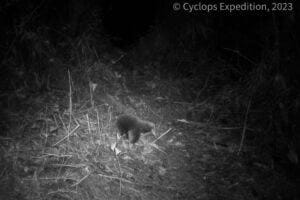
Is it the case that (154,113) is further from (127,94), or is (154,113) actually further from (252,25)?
(252,25)

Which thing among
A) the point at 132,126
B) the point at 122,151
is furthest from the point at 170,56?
the point at 122,151

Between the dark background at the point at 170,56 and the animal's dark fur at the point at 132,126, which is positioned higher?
the dark background at the point at 170,56

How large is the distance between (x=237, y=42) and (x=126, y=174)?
7.85 ft

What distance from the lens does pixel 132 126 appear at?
Answer: 355cm

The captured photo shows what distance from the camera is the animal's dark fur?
351 centimetres

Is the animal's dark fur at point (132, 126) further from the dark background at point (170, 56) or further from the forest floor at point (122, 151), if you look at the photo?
the dark background at point (170, 56)

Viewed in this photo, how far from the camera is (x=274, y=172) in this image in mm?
3258

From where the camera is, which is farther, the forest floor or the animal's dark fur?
the animal's dark fur

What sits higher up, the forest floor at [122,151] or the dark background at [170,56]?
the dark background at [170,56]

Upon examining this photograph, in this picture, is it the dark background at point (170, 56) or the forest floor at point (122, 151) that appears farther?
the dark background at point (170, 56)

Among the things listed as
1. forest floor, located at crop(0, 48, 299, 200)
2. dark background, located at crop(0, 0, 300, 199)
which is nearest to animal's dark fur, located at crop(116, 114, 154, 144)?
forest floor, located at crop(0, 48, 299, 200)

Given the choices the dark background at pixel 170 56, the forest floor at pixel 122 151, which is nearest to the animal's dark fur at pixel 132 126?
the forest floor at pixel 122 151

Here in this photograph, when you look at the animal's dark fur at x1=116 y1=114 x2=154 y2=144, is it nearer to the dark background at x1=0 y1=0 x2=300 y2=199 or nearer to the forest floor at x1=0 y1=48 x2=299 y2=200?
the forest floor at x1=0 y1=48 x2=299 y2=200

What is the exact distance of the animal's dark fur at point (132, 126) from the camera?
3.51m
